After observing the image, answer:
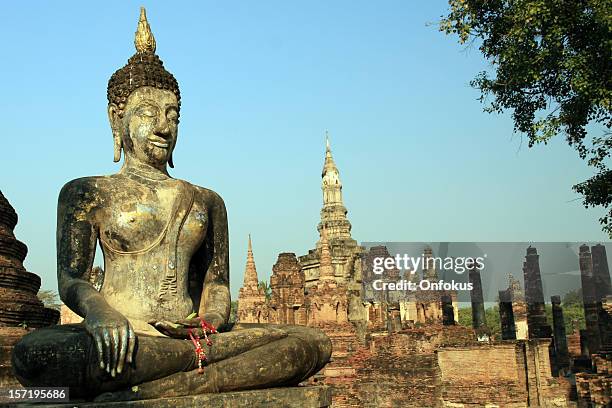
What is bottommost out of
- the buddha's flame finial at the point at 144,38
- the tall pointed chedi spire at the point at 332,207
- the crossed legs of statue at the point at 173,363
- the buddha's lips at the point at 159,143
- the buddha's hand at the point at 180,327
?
the crossed legs of statue at the point at 173,363

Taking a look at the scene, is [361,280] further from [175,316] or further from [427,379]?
[175,316]

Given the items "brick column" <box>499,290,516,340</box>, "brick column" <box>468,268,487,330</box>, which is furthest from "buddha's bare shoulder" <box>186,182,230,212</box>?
"brick column" <box>499,290,516,340</box>

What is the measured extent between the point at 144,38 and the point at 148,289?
5.73 ft

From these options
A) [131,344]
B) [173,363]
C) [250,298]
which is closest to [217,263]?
[173,363]

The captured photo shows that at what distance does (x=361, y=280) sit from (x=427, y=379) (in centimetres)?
2043

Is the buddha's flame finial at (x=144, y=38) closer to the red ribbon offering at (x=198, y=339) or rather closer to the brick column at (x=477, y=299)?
the red ribbon offering at (x=198, y=339)

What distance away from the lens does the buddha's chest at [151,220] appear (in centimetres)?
443

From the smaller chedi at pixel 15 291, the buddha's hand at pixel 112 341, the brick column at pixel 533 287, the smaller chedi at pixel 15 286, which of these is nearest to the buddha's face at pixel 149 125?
the buddha's hand at pixel 112 341

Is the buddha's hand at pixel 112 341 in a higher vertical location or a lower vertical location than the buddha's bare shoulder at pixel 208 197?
lower

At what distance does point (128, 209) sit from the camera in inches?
175

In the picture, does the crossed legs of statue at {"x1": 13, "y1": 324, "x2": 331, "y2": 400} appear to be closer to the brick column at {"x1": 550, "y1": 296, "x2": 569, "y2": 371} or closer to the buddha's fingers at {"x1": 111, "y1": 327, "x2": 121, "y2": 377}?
the buddha's fingers at {"x1": 111, "y1": 327, "x2": 121, "y2": 377}

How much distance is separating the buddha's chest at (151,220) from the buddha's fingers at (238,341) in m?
0.70

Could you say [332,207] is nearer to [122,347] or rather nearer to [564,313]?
[564,313]

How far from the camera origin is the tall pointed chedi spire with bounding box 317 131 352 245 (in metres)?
48.4
